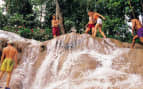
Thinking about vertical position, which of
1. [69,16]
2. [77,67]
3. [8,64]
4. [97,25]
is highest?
[97,25]

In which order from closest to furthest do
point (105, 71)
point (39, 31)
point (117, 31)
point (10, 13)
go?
1. point (105, 71)
2. point (39, 31)
3. point (117, 31)
4. point (10, 13)

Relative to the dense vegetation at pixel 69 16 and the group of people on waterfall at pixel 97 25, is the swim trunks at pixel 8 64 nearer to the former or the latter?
the group of people on waterfall at pixel 97 25

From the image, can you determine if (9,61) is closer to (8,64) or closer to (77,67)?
(8,64)

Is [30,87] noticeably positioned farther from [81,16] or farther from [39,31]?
[81,16]

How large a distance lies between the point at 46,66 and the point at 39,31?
28.9ft

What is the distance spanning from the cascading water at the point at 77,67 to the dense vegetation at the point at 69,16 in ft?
24.4

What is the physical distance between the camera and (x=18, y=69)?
8.96m

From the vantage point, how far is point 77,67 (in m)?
7.61

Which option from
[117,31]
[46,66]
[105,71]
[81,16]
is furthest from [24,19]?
[105,71]

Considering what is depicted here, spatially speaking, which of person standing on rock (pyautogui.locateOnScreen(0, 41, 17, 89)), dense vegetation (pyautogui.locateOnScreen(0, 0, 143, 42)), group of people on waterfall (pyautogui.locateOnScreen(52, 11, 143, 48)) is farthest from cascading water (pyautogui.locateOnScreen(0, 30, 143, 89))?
dense vegetation (pyautogui.locateOnScreen(0, 0, 143, 42))

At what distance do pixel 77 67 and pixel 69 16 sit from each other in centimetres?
1322

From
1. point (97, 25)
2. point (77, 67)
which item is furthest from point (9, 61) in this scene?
point (97, 25)

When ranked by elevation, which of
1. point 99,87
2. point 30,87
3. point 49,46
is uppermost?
point 49,46

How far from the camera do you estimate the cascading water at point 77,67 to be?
21.7ft
